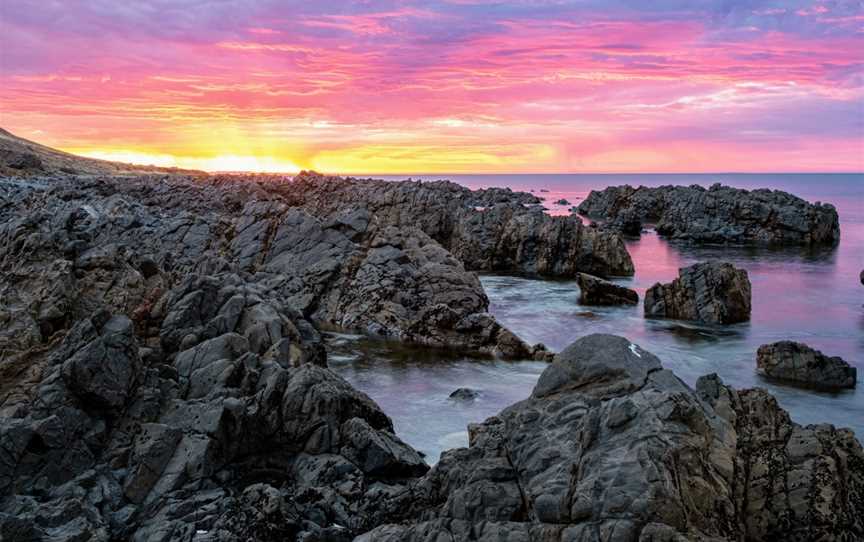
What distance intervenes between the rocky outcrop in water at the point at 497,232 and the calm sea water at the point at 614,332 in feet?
12.6

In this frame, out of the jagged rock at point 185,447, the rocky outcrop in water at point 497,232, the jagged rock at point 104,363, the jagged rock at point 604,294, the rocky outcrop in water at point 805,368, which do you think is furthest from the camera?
the rocky outcrop in water at point 497,232

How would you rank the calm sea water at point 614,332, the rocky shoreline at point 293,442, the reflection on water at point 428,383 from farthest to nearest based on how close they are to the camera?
the calm sea water at point 614,332, the reflection on water at point 428,383, the rocky shoreline at point 293,442

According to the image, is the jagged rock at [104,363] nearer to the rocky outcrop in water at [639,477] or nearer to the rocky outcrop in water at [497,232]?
the rocky outcrop in water at [639,477]

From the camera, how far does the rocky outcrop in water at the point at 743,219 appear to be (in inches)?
3748

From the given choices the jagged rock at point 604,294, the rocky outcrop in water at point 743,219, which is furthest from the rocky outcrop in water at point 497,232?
the rocky outcrop in water at point 743,219

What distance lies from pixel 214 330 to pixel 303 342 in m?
4.44

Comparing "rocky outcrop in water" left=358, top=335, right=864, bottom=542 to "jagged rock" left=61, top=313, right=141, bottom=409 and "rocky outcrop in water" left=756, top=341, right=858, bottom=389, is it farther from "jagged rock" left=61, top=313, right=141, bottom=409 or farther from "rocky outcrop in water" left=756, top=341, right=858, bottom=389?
"rocky outcrop in water" left=756, top=341, right=858, bottom=389

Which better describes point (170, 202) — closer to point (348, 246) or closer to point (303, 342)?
point (348, 246)

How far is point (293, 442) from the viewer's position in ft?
67.9

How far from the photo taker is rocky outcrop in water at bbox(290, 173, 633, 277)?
66.9m

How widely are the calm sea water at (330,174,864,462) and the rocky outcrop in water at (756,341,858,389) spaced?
2.42 feet

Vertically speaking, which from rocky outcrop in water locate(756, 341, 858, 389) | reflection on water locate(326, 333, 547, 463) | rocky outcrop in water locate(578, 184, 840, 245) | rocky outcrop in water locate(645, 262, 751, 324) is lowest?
reflection on water locate(326, 333, 547, 463)

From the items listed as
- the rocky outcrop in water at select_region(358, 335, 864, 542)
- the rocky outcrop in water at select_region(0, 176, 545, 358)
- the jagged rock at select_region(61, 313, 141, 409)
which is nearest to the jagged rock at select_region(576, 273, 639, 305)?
the rocky outcrop in water at select_region(0, 176, 545, 358)

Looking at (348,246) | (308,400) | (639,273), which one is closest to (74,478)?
(308,400)
